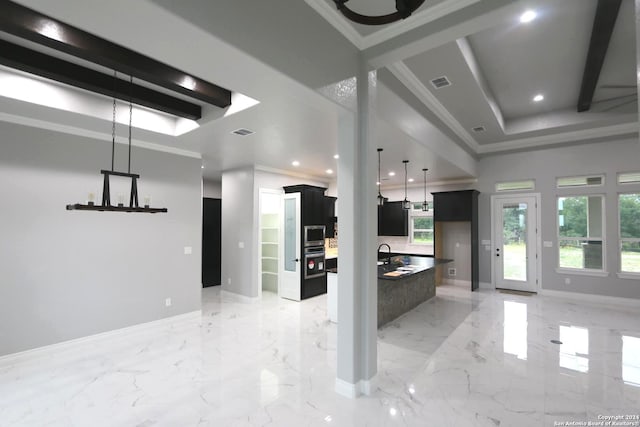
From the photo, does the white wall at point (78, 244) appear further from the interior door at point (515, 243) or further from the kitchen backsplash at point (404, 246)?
the interior door at point (515, 243)

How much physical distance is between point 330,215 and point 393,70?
4164mm

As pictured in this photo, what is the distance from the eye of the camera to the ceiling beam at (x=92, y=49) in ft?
6.77

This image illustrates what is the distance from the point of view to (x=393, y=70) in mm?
Result: 3365

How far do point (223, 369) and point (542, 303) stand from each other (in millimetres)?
5902

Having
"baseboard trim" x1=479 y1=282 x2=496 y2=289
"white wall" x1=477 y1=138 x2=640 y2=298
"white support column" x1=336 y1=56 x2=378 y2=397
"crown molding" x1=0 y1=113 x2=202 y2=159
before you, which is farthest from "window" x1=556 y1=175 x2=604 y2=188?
"crown molding" x1=0 y1=113 x2=202 y2=159

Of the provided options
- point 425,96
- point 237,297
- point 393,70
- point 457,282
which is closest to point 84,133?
point 237,297

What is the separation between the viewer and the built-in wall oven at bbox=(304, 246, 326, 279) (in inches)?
248

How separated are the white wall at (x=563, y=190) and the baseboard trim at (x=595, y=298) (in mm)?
76

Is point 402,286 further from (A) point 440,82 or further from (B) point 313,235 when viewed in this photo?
(A) point 440,82

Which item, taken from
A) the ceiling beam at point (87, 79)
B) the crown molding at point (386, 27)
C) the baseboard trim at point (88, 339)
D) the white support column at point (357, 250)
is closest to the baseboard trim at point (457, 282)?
the white support column at point (357, 250)

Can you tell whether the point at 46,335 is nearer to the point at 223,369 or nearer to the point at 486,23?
the point at 223,369

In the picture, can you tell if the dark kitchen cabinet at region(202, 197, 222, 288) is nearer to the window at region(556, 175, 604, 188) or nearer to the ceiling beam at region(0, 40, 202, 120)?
the ceiling beam at region(0, 40, 202, 120)

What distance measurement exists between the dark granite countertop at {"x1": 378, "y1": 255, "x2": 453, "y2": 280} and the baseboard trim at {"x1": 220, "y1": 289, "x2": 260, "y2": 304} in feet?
8.51

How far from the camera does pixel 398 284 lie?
197 inches
